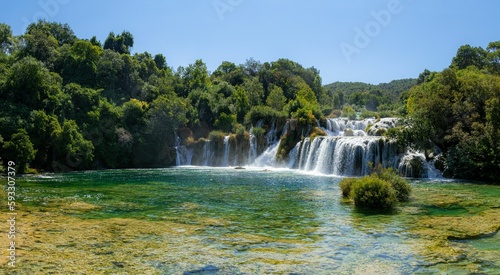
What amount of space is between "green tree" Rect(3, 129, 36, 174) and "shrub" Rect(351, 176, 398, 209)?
104 feet

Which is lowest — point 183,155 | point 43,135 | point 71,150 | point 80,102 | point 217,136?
point 183,155

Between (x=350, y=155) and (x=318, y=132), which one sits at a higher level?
(x=318, y=132)

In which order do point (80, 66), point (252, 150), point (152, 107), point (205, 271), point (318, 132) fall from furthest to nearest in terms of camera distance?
point (80, 66)
point (152, 107)
point (252, 150)
point (318, 132)
point (205, 271)

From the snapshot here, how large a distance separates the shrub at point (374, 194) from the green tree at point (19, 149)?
104 feet

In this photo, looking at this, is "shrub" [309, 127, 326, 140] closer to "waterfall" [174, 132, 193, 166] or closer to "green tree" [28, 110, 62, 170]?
"waterfall" [174, 132, 193, 166]

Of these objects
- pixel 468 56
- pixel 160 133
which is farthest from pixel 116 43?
pixel 468 56

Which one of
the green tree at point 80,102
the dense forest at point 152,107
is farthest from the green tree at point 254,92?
the green tree at point 80,102

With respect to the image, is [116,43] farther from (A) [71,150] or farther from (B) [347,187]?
(B) [347,187]

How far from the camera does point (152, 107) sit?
59.0m

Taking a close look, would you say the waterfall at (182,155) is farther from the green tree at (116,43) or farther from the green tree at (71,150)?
the green tree at (116,43)

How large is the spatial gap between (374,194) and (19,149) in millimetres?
32524

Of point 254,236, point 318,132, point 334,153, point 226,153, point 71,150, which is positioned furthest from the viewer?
point 226,153

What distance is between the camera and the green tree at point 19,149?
34.5 meters

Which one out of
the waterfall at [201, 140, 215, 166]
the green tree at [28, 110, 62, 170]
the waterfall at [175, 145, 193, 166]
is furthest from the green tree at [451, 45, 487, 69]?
the green tree at [28, 110, 62, 170]
